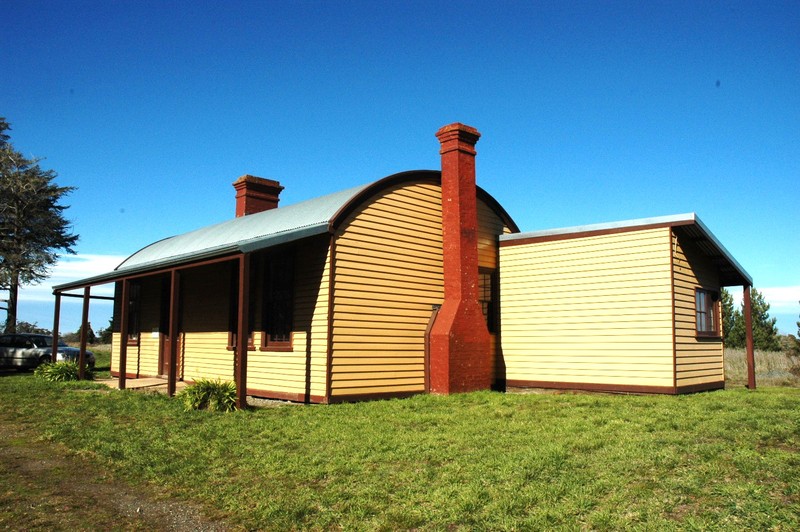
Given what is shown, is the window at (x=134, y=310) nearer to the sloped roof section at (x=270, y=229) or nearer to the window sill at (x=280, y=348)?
the sloped roof section at (x=270, y=229)

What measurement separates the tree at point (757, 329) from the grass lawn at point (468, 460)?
37.1 m

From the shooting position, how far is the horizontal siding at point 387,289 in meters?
13.0

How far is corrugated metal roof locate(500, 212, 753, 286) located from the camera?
43.0 ft

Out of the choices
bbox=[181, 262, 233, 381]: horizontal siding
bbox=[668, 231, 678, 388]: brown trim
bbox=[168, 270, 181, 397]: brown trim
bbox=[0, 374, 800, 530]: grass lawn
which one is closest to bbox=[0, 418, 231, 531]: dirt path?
bbox=[0, 374, 800, 530]: grass lawn

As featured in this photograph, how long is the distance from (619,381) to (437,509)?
8.41 meters

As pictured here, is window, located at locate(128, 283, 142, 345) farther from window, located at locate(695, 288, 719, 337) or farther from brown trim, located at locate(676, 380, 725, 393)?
window, located at locate(695, 288, 719, 337)

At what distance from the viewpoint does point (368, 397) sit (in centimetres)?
1316

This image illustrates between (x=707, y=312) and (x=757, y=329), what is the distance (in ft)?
118

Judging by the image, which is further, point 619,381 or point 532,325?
point 532,325

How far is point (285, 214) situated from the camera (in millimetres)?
15891

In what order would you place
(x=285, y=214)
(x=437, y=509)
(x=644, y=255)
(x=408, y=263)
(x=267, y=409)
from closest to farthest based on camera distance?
(x=437, y=509), (x=267, y=409), (x=644, y=255), (x=408, y=263), (x=285, y=214)

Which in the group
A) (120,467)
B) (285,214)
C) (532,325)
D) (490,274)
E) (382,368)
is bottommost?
(120,467)

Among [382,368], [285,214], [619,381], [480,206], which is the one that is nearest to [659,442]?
[619,381]

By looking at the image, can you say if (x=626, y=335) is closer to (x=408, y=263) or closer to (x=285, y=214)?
(x=408, y=263)
